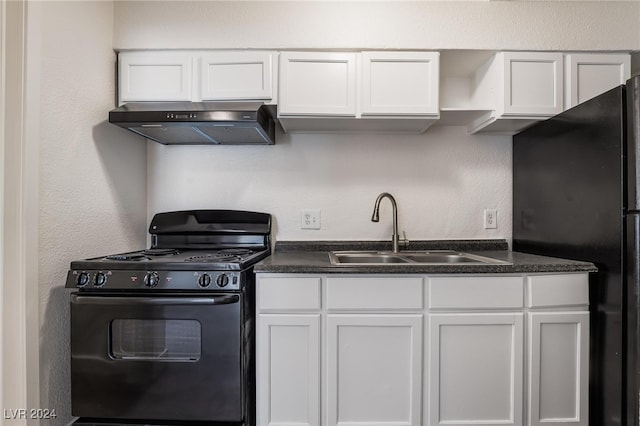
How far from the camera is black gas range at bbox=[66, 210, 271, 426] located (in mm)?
1372

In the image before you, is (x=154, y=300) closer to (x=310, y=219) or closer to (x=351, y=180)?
(x=310, y=219)

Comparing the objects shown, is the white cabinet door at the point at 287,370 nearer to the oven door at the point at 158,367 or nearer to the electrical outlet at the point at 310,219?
the oven door at the point at 158,367

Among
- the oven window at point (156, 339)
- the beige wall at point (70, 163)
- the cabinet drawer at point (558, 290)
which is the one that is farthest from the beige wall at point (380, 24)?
the oven window at point (156, 339)

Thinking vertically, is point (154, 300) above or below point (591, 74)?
below

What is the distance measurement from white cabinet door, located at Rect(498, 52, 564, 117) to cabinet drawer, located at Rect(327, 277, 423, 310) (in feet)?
3.42

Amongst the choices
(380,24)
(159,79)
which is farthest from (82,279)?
(380,24)

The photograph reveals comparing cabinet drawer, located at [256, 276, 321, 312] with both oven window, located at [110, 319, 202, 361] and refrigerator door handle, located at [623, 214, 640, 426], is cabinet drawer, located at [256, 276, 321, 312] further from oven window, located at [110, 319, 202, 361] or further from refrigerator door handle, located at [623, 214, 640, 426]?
refrigerator door handle, located at [623, 214, 640, 426]

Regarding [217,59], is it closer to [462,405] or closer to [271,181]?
[271,181]

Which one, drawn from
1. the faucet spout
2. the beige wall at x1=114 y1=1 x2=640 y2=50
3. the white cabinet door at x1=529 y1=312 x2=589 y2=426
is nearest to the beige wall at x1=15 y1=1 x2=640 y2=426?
the beige wall at x1=114 y1=1 x2=640 y2=50

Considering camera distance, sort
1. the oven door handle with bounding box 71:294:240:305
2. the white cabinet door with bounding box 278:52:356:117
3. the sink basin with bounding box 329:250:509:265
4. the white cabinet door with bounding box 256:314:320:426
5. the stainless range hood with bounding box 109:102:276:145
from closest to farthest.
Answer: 1. the oven door handle with bounding box 71:294:240:305
2. the white cabinet door with bounding box 256:314:320:426
3. the stainless range hood with bounding box 109:102:276:145
4. the white cabinet door with bounding box 278:52:356:117
5. the sink basin with bounding box 329:250:509:265

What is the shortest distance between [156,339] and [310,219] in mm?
1043

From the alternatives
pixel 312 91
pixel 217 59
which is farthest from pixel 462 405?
pixel 217 59

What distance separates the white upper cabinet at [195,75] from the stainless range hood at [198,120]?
0.15 feet

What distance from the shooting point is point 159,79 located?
5.84 feet
